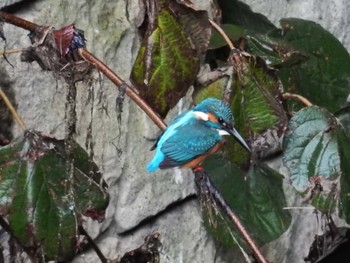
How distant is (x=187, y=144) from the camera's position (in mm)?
1432

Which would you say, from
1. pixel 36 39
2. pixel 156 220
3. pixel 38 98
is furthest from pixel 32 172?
pixel 156 220

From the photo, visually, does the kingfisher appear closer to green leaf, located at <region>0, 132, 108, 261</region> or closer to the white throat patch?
the white throat patch

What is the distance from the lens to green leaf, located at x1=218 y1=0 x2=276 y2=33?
1.84 metres

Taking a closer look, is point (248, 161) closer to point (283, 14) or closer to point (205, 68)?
point (205, 68)

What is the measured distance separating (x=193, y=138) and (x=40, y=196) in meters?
0.28

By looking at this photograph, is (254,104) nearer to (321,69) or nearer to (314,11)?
(321,69)

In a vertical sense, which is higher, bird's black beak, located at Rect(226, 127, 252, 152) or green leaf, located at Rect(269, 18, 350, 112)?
bird's black beak, located at Rect(226, 127, 252, 152)

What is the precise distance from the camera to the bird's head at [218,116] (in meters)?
1.38

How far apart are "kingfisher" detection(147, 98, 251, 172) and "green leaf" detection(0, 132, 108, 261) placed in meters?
0.16

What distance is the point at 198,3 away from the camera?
6.08ft

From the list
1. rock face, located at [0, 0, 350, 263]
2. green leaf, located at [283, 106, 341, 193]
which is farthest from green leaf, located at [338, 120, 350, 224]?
rock face, located at [0, 0, 350, 263]

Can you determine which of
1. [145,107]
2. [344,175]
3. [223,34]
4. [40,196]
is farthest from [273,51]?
[40,196]

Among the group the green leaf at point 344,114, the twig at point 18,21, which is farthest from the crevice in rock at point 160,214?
the twig at point 18,21

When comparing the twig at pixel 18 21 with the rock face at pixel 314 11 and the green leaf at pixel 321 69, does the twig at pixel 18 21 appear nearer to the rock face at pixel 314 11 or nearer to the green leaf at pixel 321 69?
the green leaf at pixel 321 69
